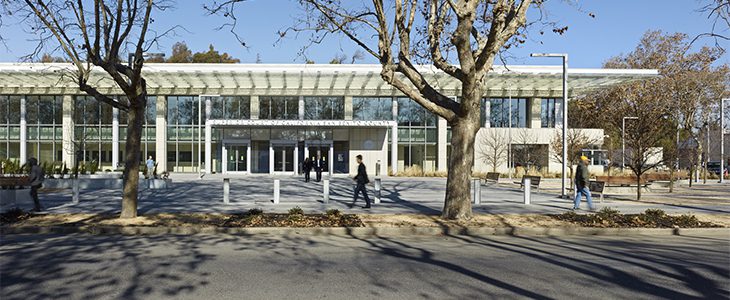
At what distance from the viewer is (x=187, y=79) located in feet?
130

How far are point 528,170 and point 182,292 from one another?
37072mm

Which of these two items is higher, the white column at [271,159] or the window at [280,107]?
the window at [280,107]

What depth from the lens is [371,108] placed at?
44438mm

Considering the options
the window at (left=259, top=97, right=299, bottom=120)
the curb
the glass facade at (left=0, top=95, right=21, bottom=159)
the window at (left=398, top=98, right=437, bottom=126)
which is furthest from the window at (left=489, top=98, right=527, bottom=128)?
the glass facade at (left=0, top=95, right=21, bottom=159)

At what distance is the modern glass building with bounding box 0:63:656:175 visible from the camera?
4084 cm

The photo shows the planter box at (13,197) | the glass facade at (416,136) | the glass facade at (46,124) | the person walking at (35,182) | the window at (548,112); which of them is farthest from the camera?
the window at (548,112)

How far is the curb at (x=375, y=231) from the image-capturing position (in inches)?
432

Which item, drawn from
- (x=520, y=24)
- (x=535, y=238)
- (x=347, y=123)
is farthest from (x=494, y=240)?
(x=347, y=123)

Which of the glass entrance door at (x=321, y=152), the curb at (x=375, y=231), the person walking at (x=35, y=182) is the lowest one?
the curb at (x=375, y=231)

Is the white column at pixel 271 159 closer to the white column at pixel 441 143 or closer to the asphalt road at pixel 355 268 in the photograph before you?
the white column at pixel 441 143

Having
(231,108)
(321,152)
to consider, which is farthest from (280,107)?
(321,152)

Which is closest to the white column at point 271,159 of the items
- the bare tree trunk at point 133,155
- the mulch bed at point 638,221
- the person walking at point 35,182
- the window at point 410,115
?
the window at point 410,115

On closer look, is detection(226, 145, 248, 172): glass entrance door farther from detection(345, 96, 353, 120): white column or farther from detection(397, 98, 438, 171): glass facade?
detection(397, 98, 438, 171): glass facade

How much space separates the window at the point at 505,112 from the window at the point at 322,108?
13.2 m
